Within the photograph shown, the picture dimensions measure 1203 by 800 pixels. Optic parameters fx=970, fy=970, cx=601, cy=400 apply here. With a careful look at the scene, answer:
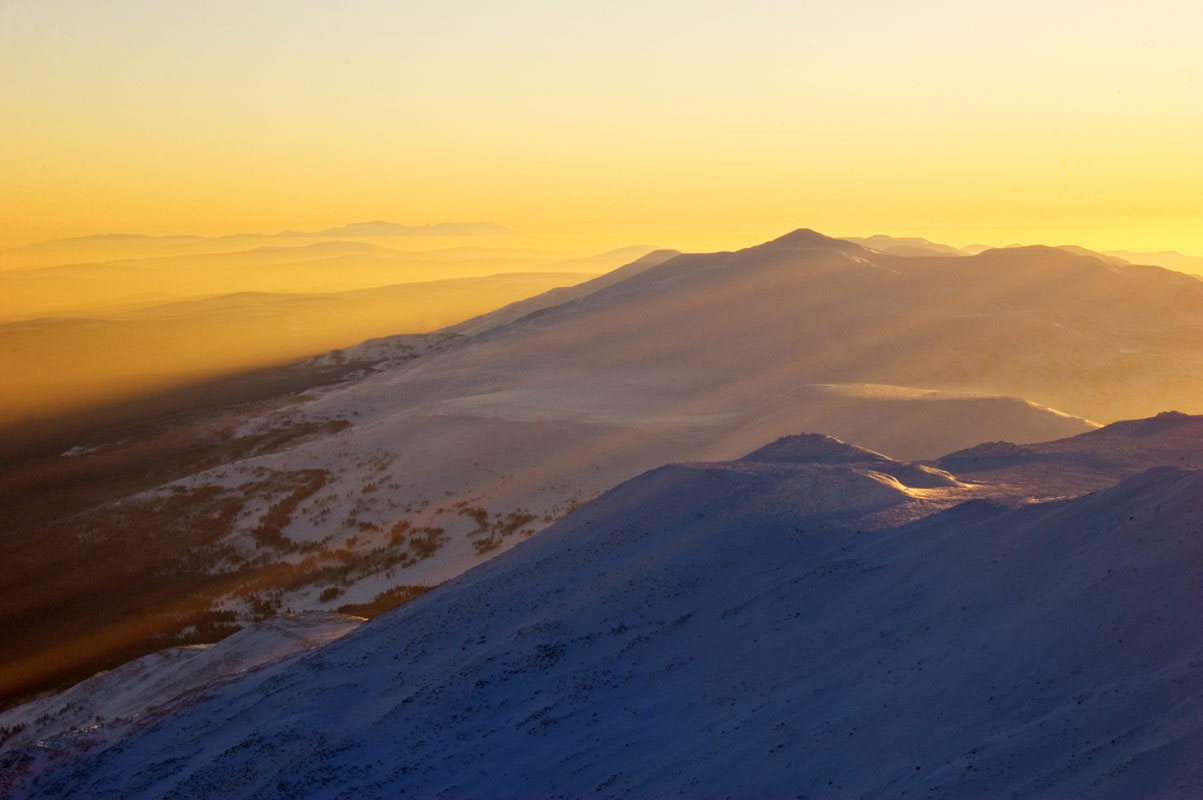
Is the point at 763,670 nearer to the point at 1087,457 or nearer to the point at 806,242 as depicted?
the point at 1087,457

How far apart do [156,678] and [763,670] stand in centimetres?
1175

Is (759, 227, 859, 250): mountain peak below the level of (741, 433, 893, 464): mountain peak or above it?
above

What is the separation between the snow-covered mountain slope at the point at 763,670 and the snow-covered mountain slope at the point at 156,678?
2.08m

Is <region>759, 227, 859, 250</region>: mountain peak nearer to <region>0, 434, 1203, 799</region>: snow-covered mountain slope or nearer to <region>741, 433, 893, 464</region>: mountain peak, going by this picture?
<region>741, 433, 893, 464</region>: mountain peak

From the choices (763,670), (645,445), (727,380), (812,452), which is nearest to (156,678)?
(763,670)

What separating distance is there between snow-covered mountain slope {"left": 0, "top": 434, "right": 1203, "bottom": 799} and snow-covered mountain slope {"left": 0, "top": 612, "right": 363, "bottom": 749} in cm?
208

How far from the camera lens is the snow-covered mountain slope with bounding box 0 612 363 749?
15891mm

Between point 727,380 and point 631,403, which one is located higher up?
point 727,380

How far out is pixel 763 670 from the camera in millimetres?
10305

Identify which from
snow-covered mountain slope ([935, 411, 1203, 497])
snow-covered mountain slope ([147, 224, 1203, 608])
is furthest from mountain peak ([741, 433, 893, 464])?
snow-covered mountain slope ([147, 224, 1203, 608])

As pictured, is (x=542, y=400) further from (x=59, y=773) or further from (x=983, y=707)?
(x=983, y=707)

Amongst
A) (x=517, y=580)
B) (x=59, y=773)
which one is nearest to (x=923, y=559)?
(x=517, y=580)

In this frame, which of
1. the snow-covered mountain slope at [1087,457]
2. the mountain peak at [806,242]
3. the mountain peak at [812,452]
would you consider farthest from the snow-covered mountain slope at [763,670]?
the mountain peak at [806,242]

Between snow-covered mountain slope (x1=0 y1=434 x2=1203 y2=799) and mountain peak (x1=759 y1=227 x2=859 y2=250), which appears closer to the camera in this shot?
snow-covered mountain slope (x1=0 y1=434 x2=1203 y2=799)
